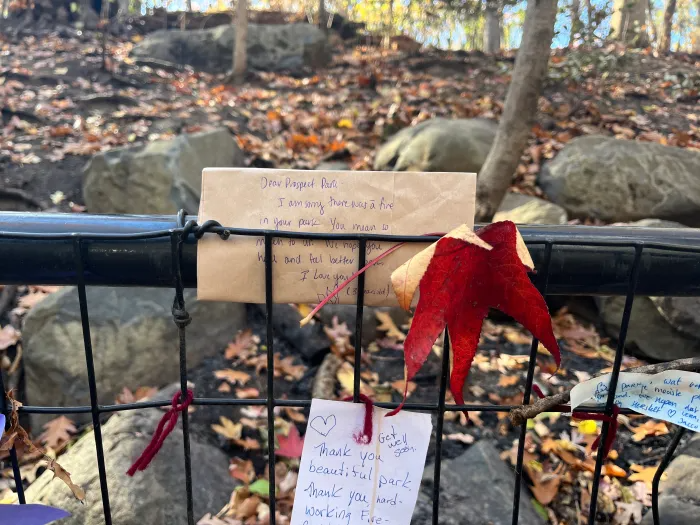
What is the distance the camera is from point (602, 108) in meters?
7.06

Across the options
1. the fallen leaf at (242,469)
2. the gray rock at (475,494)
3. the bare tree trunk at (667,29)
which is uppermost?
the bare tree trunk at (667,29)

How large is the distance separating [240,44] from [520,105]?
6.09 meters

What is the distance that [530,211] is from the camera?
475 centimetres

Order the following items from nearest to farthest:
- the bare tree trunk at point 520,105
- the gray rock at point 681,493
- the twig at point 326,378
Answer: the gray rock at point 681,493 → the twig at point 326,378 → the bare tree trunk at point 520,105

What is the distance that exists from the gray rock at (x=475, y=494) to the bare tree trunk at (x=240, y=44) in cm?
827

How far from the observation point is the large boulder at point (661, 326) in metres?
3.82

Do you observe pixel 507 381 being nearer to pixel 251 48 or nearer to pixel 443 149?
pixel 443 149

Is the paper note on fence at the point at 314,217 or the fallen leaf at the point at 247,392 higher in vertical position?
the paper note on fence at the point at 314,217

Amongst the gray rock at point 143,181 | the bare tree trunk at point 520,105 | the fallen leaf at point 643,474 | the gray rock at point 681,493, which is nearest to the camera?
the gray rock at point 681,493

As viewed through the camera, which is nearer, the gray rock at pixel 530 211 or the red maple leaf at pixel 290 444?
the red maple leaf at pixel 290 444

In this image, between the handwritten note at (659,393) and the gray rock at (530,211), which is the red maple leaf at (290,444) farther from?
the gray rock at (530,211)

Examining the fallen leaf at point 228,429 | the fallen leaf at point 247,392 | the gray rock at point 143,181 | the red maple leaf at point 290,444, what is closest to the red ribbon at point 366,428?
the red maple leaf at point 290,444

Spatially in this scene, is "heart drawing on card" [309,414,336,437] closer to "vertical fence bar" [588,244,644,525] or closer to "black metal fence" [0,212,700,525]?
"black metal fence" [0,212,700,525]

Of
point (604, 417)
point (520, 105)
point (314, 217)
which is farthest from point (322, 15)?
point (604, 417)
